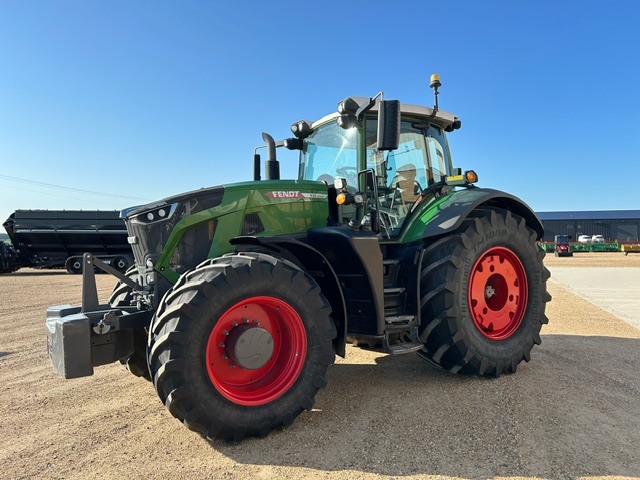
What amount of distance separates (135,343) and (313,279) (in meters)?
1.53

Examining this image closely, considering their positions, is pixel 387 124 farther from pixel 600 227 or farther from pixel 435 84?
pixel 600 227

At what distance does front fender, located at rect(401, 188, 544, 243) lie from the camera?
13.9ft

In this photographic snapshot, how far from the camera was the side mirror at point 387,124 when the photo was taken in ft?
12.0

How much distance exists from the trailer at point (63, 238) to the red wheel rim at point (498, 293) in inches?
686

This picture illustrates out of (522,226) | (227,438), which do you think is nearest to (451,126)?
(522,226)

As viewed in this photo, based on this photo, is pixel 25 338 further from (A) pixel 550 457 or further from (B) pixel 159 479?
(A) pixel 550 457

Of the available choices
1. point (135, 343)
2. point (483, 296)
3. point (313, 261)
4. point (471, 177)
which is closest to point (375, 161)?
point (471, 177)

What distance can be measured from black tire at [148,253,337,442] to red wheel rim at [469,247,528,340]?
6.17 ft

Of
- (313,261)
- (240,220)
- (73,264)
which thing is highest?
(240,220)

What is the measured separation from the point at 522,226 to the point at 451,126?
5.03 feet

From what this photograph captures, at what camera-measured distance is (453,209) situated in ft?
14.4

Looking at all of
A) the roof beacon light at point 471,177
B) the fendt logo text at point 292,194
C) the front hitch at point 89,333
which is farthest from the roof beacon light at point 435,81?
the front hitch at point 89,333

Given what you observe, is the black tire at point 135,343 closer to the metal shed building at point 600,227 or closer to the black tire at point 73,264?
the black tire at point 73,264

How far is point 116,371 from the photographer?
499 centimetres
